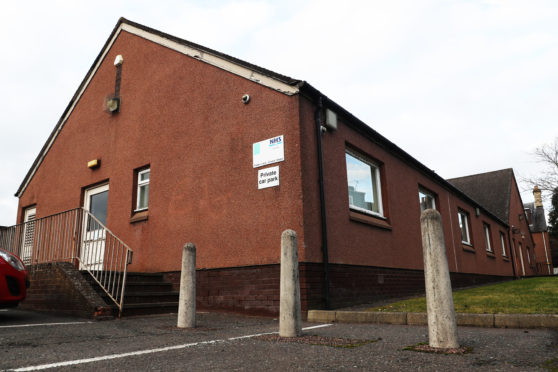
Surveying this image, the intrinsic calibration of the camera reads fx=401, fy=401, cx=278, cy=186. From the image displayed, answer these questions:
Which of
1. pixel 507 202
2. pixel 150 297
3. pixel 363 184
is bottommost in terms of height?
pixel 150 297

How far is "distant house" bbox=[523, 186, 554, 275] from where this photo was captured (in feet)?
143

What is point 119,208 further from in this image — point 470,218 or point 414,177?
point 470,218

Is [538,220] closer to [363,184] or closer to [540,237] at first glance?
[540,237]

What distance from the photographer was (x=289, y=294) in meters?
4.18

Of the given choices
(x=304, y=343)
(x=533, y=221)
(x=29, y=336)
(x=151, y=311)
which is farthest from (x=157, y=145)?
(x=533, y=221)

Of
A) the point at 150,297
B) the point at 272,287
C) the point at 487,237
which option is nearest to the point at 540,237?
the point at 487,237

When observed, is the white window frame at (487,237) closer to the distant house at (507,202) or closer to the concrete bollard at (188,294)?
the distant house at (507,202)

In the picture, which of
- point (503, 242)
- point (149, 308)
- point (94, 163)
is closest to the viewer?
point (149, 308)

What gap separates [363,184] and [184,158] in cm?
408

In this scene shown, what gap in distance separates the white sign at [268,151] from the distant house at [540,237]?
4535 centimetres

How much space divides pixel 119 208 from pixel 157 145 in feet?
6.36

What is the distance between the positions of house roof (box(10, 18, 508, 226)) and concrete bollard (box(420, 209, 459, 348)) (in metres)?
4.26

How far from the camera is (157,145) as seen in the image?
955cm

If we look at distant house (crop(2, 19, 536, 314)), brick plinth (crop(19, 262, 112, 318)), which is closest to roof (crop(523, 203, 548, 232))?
distant house (crop(2, 19, 536, 314))
